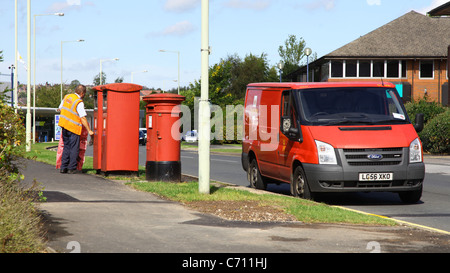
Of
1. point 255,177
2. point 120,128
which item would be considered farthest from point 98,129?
point 255,177

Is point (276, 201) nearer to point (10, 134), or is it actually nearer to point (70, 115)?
point (10, 134)

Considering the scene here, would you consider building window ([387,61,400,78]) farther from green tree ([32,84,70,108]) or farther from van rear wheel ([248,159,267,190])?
van rear wheel ([248,159,267,190])

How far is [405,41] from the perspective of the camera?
213 ft

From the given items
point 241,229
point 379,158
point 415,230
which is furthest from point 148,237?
point 379,158

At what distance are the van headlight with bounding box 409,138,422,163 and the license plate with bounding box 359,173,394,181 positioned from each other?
52cm

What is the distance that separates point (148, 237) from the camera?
24.2 ft

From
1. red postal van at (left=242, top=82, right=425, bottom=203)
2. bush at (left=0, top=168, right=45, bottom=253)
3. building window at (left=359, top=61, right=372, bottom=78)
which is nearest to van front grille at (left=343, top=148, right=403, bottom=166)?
red postal van at (left=242, top=82, right=425, bottom=203)

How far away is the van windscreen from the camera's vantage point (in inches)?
480

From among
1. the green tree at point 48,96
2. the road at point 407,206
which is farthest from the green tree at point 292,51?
Result: the road at point 407,206

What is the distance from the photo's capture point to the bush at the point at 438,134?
1347 inches

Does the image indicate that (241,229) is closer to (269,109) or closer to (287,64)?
(269,109)

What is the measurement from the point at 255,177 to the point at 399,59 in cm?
5123

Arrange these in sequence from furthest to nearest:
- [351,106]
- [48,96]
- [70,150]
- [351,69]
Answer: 1. [48,96]
2. [351,69]
3. [70,150]
4. [351,106]

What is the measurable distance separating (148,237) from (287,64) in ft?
373
